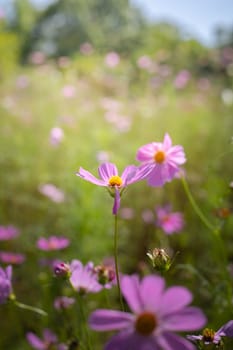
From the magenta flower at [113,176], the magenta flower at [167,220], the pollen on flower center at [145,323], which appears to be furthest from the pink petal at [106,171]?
the magenta flower at [167,220]

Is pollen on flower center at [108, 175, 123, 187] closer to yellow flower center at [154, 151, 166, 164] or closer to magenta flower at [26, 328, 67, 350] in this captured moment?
yellow flower center at [154, 151, 166, 164]

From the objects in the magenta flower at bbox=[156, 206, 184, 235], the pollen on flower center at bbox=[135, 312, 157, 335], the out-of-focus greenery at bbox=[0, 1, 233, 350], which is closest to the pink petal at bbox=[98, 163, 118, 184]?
the out-of-focus greenery at bbox=[0, 1, 233, 350]

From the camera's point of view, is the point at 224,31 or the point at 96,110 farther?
the point at 224,31

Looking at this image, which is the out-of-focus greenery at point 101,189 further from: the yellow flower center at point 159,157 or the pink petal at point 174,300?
the pink petal at point 174,300

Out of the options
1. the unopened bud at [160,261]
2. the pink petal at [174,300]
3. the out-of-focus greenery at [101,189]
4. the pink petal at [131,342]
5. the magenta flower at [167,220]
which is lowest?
the pink petal at [131,342]

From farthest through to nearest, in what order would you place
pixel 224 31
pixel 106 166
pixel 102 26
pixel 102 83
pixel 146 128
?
pixel 224 31
pixel 102 26
pixel 102 83
pixel 146 128
pixel 106 166

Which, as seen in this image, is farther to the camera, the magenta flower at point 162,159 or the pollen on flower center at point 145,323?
the magenta flower at point 162,159

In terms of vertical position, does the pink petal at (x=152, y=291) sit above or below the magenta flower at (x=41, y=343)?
below

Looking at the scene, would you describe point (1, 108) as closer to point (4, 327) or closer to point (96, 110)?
point (96, 110)

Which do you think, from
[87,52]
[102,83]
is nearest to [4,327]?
[87,52]
